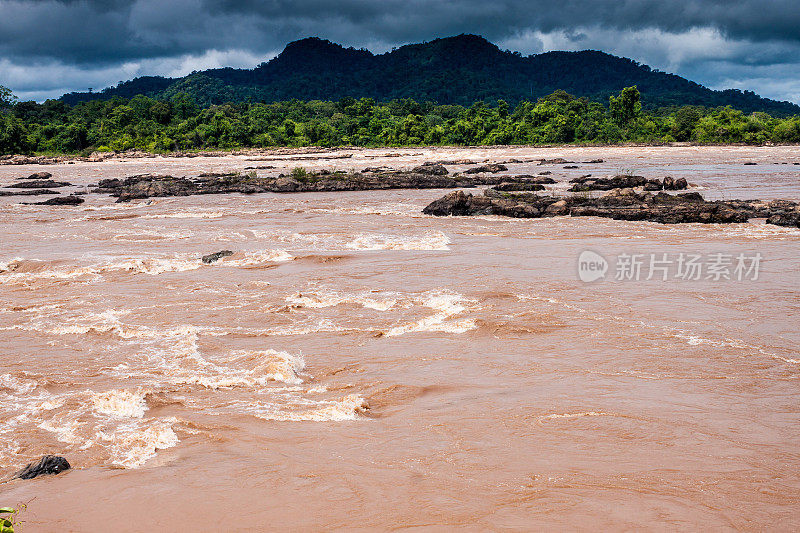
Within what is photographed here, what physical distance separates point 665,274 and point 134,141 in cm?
7320

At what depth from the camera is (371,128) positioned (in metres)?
82.1

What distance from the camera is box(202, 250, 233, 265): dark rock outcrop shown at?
39.9ft

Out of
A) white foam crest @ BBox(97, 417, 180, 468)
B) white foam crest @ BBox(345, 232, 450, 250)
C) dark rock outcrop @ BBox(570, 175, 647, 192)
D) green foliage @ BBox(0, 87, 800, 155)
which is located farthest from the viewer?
green foliage @ BBox(0, 87, 800, 155)

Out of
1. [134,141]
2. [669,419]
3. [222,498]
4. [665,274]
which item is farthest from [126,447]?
[134,141]

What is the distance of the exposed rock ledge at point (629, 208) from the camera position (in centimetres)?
1634

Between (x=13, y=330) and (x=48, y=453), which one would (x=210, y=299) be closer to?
(x=13, y=330)

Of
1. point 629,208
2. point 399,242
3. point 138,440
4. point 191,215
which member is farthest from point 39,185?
point 138,440

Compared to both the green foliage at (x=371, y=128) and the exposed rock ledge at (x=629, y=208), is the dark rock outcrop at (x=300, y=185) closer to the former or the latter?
the exposed rock ledge at (x=629, y=208)

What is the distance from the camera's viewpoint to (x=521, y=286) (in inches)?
383

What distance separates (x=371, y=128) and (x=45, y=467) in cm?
8034

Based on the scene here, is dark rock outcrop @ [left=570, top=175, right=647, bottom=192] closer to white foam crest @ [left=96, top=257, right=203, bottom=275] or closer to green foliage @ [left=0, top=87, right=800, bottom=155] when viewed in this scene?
Answer: white foam crest @ [left=96, top=257, right=203, bottom=275]

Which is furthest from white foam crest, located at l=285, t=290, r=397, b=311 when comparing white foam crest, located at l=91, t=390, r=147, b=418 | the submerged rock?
the submerged rock

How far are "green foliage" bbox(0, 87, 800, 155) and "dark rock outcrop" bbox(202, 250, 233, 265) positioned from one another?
62.8 meters

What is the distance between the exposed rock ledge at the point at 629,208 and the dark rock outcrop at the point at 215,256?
7.94 meters
